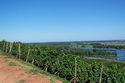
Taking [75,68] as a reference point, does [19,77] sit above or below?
below

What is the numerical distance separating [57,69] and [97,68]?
4.27m

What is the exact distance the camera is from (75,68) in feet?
38.3

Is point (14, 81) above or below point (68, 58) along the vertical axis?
below

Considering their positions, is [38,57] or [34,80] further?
[38,57]

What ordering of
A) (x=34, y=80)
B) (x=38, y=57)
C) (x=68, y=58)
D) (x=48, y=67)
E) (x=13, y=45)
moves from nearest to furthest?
(x=34, y=80)
(x=68, y=58)
(x=48, y=67)
(x=38, y=57)
(x=13, y=45)

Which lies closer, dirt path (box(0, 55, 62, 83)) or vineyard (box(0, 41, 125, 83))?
dirt path (box(0, 55, 62, 83))

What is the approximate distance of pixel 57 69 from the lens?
13930 millimetres

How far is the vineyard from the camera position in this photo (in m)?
10.2

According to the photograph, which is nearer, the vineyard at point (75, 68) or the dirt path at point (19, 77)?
the dirt path at point (19, 77)

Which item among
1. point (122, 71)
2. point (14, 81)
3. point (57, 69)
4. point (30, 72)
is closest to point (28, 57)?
point (57, 69)

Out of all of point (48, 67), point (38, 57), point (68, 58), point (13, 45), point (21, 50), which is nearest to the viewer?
point (68, 58)

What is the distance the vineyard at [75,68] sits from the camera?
10.2 m

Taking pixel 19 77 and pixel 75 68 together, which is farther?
pixel 75 68

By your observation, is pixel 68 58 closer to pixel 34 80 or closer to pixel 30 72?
pixel 30 72
